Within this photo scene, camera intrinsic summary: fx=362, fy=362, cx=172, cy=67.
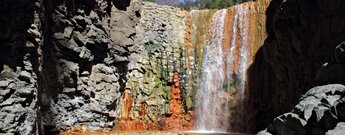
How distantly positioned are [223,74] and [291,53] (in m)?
5.32

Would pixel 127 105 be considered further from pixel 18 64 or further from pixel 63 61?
pixel 18 64

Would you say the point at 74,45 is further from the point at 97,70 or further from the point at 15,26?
the point at 15,26

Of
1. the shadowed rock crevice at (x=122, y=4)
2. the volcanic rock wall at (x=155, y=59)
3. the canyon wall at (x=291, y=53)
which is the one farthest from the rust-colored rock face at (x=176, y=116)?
the shadowed rock crevice at (x=122, y=4)

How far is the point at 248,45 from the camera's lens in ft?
63.2

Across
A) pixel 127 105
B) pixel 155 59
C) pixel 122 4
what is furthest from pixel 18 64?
pixel 155 59

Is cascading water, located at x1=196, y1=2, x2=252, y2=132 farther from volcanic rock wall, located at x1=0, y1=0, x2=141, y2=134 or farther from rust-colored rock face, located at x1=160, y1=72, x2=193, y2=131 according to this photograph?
volcanic rock wall, located at x1=0, y1=0, x2=141, y2=134

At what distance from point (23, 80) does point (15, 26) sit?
5.01 ft

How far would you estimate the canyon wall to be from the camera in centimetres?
1261

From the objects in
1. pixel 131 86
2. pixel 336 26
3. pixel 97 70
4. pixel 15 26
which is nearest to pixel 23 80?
pixel 15 26

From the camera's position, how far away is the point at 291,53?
1492 centimetres

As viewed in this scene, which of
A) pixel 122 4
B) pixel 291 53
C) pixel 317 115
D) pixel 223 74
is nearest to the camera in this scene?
pixel 317 115

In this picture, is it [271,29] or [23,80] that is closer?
[23,80]

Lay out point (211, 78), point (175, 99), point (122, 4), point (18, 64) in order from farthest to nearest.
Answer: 1. point (211, 78)
2. point (175, 99)
3. point (122, 4)
4. point (18, 64)

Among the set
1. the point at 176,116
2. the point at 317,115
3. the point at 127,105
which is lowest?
the point at 176,116
